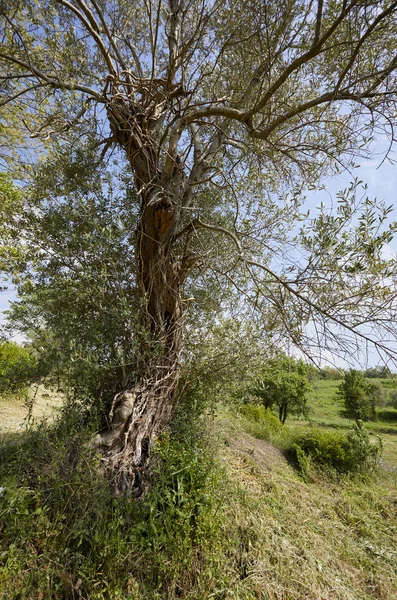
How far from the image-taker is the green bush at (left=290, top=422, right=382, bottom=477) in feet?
23.5

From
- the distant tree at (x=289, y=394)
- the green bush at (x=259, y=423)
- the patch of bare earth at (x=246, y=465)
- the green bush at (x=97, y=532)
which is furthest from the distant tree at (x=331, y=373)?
the distant tree at (x=289, y=394)

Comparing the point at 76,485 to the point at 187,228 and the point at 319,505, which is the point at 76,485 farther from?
the point at 319,505

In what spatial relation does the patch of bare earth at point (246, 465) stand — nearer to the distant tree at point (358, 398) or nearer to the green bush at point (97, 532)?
the green bush at point (97, 532)

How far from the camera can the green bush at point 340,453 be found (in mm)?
7148

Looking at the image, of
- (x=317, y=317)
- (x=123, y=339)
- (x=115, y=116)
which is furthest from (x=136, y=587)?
(x=115, y=116)

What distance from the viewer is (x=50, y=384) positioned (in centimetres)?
334

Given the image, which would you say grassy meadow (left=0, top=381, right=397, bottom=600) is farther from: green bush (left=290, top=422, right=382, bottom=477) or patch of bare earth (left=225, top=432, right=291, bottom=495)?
green bush (left=290, top=422, right=382, bottom=477)

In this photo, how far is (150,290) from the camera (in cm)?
318

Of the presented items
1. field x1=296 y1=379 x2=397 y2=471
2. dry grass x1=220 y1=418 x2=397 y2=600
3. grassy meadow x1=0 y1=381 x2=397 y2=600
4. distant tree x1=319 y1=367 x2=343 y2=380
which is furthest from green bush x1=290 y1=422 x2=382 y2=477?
field x1=296 y1=379 x2=397 y2=471

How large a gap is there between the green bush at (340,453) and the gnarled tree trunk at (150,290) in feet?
18.6

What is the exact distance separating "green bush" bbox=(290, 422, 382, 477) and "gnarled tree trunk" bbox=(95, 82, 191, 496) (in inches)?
223

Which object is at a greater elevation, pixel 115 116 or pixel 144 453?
pixel 115 116

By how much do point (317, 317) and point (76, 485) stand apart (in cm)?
259

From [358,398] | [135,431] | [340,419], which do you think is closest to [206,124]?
[135,431]
